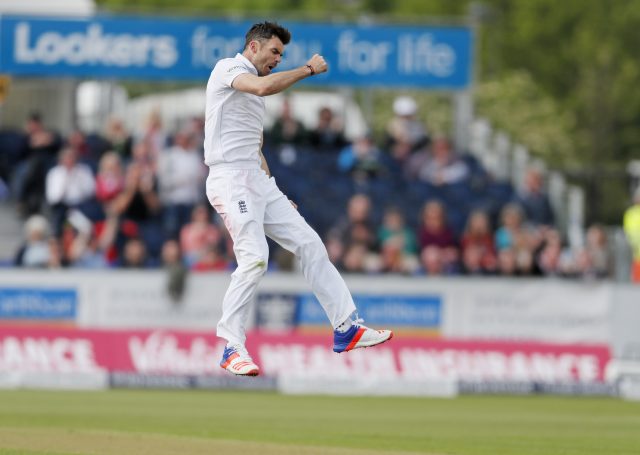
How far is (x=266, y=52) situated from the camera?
9.73 metres

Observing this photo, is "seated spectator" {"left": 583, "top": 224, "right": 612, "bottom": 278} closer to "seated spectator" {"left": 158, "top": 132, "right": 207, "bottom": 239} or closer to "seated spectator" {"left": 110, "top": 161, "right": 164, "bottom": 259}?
"seated spectator" {"left": 158, "top": 132, "right": 207, "bottom": 239}

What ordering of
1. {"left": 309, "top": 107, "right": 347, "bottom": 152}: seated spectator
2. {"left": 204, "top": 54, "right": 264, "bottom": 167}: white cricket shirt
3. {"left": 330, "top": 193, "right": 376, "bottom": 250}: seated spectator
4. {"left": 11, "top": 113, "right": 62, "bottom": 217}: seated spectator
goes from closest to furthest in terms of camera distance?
{"left": 204, "top": 54, "right": 264, "bottom": 167}: white cricket shirt
{"left": 330, "top": 193, "right": 376, "bottom": 250}: seated spectator
{"left": 11, "top": 113, "right": 62, "bottom": 217}: seated spectator
{"left": 309, "top": 107, "right": 347, "bottom": 152}: seated spectator

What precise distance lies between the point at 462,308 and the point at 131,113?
868 cm

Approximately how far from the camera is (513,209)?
19.2 m

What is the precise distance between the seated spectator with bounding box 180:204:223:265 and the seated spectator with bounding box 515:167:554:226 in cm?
→ 439

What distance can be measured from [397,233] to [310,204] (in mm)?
1487

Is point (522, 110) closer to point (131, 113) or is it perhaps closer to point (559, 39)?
point (559, 39)

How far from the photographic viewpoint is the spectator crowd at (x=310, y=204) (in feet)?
59.4

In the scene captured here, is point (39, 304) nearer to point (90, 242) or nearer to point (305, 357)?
point (90, 242)

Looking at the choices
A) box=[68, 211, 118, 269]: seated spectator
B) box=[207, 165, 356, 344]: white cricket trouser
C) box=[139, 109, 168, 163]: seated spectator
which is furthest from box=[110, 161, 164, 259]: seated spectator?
box=[207, 165, 356, 344]: white cricket trouser

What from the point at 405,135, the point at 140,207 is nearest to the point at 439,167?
the point at 405,135

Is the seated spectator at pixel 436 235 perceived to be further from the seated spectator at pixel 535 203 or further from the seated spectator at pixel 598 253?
the seated spectator at pixel 535 203

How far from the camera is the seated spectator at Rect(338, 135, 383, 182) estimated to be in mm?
20359

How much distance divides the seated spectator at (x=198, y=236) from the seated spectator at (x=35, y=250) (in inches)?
65.2
